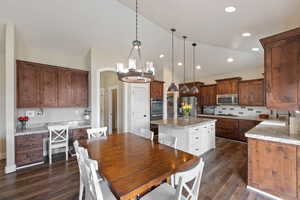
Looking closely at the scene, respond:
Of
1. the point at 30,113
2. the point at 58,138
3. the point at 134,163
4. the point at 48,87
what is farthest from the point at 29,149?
the point at 134,163

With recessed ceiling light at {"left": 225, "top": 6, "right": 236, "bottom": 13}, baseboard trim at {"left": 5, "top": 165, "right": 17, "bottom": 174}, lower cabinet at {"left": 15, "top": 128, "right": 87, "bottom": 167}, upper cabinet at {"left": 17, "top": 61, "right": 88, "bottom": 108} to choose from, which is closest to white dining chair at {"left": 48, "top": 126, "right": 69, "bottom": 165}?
lower cabinet at {"left": 15, "top": 128, "right": 87, "bottom": 167}

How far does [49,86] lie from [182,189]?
13.0ft

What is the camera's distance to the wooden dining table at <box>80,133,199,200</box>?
46.3 inches

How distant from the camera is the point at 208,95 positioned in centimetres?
627

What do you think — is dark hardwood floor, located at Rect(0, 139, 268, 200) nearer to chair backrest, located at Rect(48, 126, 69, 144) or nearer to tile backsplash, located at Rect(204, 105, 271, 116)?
chair backrest, located at Rect(48, 126, 69, 144)

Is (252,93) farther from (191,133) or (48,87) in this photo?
(48,87)

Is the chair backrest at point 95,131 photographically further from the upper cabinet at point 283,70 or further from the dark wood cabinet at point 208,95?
the dark wood cabinet at point 208,95

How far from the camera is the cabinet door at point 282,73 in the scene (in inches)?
81.0

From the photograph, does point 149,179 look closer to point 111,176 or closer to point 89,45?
point 111,176

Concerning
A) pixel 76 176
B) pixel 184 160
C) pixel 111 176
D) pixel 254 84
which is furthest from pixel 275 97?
pixel 76 176

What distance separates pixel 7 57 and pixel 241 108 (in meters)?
7.20

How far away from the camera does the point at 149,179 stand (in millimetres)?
1254

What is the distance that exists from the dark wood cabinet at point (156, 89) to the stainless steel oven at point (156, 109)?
17cm

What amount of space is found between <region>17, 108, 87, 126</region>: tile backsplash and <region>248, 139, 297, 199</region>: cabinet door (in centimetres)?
439
